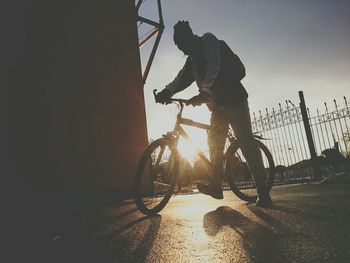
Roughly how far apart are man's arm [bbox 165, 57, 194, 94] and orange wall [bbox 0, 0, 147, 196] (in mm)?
2938

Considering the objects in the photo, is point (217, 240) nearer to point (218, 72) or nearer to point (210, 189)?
point (210, 189)

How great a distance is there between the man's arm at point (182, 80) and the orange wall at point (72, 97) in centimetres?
294

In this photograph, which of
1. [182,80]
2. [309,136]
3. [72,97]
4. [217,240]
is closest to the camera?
[217,240]

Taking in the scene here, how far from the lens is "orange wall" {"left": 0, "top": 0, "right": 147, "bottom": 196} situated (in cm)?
534

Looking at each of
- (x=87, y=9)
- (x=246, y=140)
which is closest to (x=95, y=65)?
(x=87, y=9)

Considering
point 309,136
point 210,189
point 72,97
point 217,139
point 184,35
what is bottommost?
point 210,189

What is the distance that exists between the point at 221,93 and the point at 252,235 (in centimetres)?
200

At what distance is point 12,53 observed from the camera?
18.0 ft

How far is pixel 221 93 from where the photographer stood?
11.8 feet

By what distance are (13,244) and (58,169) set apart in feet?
11.2

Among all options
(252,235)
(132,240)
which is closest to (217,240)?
(252,235)

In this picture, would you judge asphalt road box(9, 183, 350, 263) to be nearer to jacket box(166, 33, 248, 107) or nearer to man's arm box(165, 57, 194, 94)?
jacket box(166, 33, 248, 107)

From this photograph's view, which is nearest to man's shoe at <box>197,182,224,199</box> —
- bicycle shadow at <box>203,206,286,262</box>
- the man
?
the man

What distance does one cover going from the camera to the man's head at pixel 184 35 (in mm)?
3578
